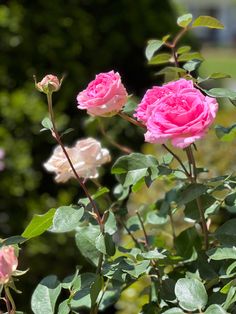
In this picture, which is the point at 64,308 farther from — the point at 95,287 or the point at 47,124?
the point at 47,124

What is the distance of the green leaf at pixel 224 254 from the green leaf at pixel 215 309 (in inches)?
4.4

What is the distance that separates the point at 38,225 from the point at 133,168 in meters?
0.19

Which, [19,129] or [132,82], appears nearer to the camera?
[19,129]

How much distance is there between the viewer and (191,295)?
117 cm

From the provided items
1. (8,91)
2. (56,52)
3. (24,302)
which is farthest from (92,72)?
(24,302)

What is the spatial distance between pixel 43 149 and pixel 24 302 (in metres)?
1.17

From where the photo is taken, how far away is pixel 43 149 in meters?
4.74

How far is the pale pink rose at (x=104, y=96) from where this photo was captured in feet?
4.18

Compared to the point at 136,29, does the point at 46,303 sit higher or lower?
higher

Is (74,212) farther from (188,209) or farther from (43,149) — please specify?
(43,149)

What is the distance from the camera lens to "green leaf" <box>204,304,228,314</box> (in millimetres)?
1114

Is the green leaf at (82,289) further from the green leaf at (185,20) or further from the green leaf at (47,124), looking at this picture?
the green leaf at (185,20)

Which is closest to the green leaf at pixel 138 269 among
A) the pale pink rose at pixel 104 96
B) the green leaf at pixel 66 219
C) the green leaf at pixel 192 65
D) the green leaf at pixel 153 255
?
the green leaf at pixel 153 255

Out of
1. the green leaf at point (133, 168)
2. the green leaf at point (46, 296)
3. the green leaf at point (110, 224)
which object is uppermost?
the green leaf at point (133, 168)
